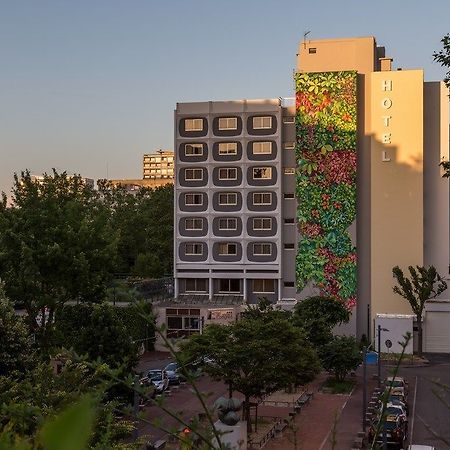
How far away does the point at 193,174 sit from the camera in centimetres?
5672

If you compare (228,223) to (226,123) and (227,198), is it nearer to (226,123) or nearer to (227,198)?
(227,198)

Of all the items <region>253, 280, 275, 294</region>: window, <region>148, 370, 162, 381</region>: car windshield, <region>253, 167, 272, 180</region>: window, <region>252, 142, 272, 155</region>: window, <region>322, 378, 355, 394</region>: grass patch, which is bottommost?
<region>322, 378, 355, 394</region>: grass patch

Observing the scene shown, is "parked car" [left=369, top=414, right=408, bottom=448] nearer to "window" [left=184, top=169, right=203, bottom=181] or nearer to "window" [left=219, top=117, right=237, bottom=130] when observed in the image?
"window" [left=184, top=169, right=203, bottom=181]

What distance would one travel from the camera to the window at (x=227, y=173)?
5594cm

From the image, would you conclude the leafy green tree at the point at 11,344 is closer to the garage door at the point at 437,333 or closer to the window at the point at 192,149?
the window at the point at 192,149

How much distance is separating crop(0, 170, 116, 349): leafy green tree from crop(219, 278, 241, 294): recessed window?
25826 millimetres

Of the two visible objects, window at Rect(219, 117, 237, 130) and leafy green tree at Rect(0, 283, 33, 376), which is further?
window at Rect(219, 117, 237, 130)

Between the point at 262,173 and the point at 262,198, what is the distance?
82.0 inches

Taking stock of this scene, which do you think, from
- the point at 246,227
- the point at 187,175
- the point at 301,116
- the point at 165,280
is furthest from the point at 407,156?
the point at 165,280

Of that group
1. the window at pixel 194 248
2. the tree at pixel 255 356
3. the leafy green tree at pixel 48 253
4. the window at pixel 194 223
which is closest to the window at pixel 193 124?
the window at pixel 194 223

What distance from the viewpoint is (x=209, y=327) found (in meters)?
32.2

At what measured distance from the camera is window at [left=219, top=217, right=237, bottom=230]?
5619 cm

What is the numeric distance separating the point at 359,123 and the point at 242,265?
49.7 ft

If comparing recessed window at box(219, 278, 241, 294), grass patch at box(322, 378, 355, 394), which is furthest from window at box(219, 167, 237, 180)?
grass patch at box(322, 378, 355, 394)
